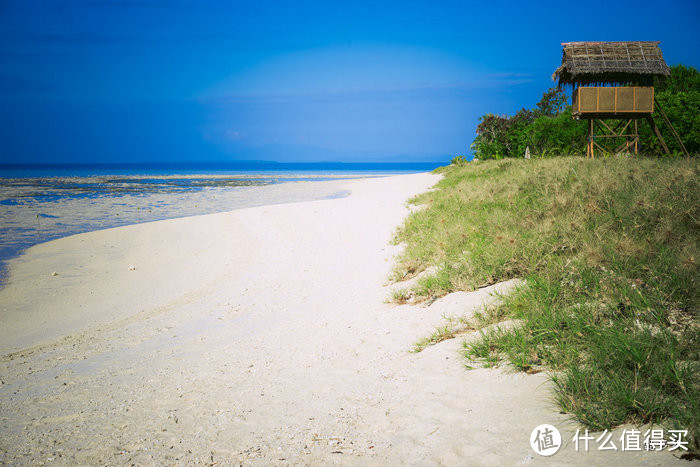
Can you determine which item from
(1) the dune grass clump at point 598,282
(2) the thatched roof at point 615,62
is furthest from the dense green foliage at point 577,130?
(1) the dune grass clump at point 598,282

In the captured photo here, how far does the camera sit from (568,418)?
8.70ft

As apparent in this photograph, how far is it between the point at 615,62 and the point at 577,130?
8.82m

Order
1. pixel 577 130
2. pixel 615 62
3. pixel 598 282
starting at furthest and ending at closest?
pixel 577 130, pixel 615 62, pixel 598 282

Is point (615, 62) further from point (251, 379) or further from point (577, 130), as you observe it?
point (251, 379)

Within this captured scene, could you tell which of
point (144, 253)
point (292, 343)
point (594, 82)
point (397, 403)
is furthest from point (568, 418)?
point (594, 82)

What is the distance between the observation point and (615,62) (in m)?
17.9

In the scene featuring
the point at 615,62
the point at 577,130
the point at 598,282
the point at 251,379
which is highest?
Answer: the point at 615,62

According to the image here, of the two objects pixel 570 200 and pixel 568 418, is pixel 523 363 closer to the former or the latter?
pixel 568 418

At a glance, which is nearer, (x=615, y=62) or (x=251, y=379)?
(x=251, y=379)

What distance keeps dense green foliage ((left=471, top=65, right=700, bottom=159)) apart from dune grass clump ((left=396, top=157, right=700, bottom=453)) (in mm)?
17792

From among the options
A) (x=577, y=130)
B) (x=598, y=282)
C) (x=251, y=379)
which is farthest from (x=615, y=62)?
(x=251, y=379)

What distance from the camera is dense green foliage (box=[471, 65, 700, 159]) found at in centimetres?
2206

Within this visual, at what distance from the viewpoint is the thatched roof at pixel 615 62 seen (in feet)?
58.2

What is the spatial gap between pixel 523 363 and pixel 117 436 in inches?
139
